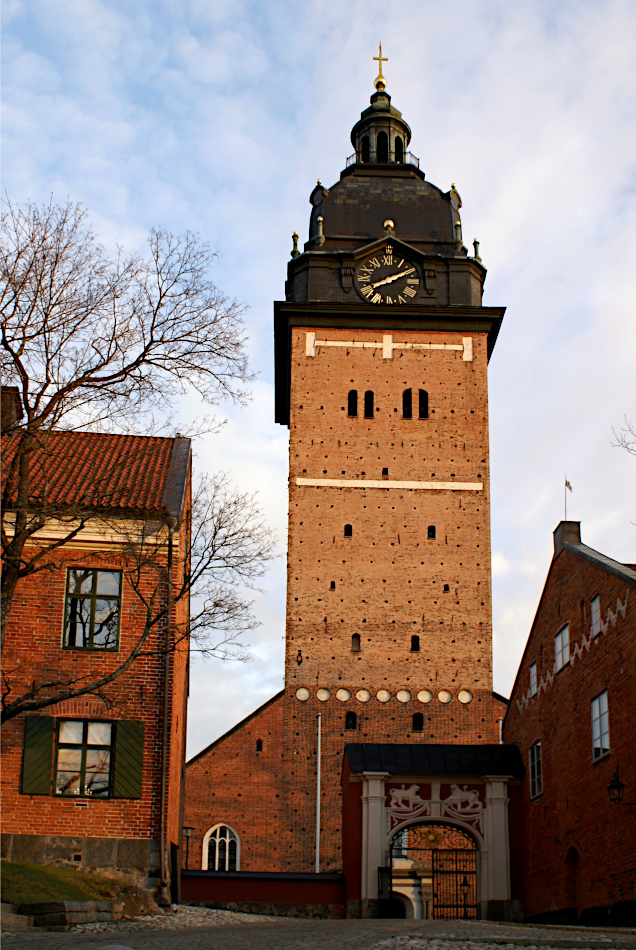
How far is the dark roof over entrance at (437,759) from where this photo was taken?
76.7 feet

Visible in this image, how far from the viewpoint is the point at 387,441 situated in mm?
37281

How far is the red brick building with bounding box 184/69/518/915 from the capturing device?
32938 millimetres

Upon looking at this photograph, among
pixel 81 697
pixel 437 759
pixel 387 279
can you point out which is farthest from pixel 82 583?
pixel 387 279

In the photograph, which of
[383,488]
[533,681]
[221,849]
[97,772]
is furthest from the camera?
[383,488]

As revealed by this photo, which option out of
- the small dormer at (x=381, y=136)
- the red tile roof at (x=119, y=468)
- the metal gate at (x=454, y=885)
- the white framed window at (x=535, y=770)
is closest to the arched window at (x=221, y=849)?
the metal gate at (x=454, y=885)

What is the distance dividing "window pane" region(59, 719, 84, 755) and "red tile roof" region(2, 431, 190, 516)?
3224mm

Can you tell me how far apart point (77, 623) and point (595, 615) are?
8.49 meters

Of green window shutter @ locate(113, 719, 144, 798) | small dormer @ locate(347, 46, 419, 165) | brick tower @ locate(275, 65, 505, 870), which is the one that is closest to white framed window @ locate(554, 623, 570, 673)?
green window shutter @ locate(113, 719, 144, 798)

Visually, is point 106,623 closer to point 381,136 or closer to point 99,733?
point 99,733

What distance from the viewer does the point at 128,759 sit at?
56.0 ft

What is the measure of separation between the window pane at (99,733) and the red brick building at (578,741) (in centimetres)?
771

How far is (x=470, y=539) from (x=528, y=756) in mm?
13208

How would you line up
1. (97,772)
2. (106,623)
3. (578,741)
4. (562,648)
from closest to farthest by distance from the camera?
(97,772) → (106,623) → (578,741) → (562,648)

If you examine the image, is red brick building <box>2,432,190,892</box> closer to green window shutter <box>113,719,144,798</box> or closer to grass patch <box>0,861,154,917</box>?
green window shutter <box>113,719,144,798</box>
